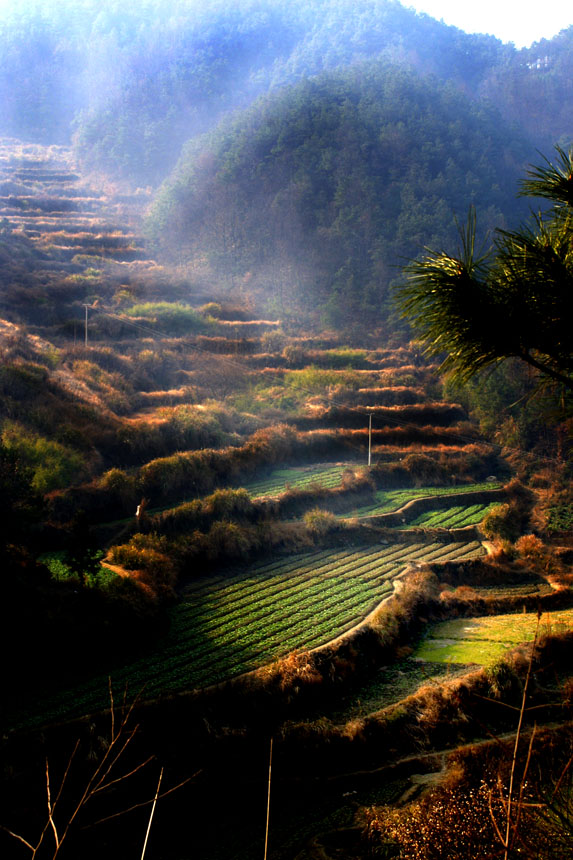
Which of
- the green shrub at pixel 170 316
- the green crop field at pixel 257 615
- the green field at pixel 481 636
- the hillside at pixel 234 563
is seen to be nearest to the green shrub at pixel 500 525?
the hillside at pixel 234 563

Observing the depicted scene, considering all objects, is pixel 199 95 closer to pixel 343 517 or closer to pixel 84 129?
pixel 84 129

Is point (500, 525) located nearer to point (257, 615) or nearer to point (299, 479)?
point (299, 479)

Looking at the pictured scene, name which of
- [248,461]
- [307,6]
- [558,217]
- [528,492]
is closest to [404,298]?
[558,217]

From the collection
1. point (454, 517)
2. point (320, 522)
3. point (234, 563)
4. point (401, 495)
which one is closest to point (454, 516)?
point (454, 517)

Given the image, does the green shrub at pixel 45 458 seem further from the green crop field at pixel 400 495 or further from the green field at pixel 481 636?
the green field at pixel 481 636

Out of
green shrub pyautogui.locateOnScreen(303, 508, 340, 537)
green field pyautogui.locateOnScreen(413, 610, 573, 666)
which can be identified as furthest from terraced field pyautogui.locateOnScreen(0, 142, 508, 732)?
green field pyautogui.locateOnScreen(413, 610, 573, 666)
